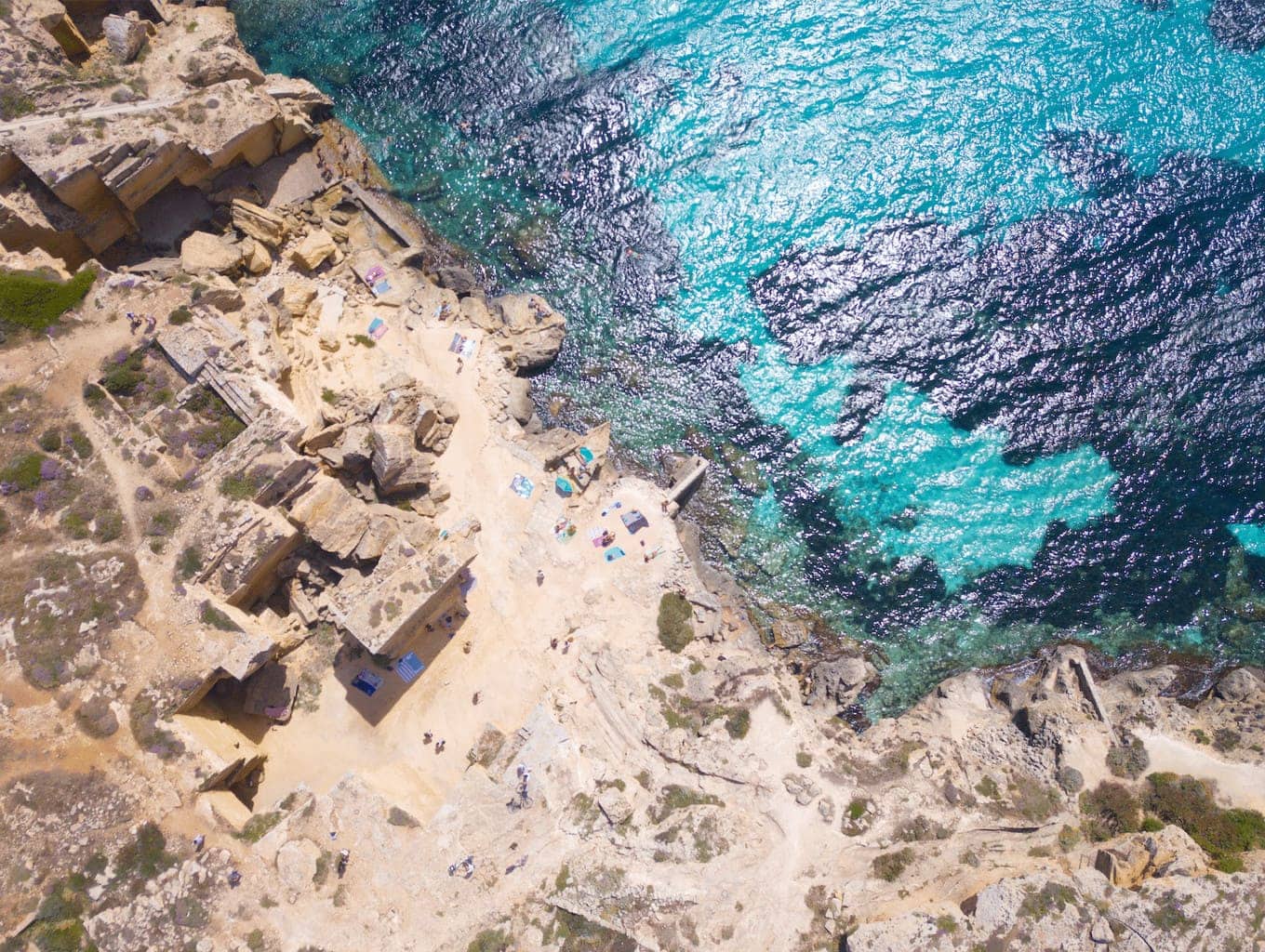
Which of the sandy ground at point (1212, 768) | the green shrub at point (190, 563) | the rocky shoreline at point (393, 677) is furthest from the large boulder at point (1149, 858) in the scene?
the green shrub at point (190, 563)

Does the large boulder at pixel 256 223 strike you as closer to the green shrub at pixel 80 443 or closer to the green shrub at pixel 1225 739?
the green shrub at pixel 80 443

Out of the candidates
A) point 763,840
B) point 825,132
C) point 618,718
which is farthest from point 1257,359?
point 618,718

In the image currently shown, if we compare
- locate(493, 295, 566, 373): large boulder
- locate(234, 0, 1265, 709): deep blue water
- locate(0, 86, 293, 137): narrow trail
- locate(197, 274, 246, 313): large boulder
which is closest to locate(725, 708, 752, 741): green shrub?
locate(234, 0, 1265, 709): deep blue water

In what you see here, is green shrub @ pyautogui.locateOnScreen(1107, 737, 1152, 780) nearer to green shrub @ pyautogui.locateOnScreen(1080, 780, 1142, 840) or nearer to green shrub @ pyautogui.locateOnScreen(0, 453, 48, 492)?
green shrub @ pyautogui.locateOnScreen(1080, 780, 1142, 840)

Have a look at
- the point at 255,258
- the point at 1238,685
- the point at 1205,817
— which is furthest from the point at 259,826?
the point at 1238,685

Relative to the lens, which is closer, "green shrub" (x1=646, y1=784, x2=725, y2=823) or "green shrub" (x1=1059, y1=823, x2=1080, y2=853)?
"green shrub" (x1=1059, y1=823, x2=1080, y2=853)

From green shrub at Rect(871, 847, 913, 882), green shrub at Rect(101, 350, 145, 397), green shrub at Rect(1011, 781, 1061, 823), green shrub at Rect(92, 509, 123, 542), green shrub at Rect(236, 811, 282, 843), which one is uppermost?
green shrub at Rect(101, 350, 145, 397)
